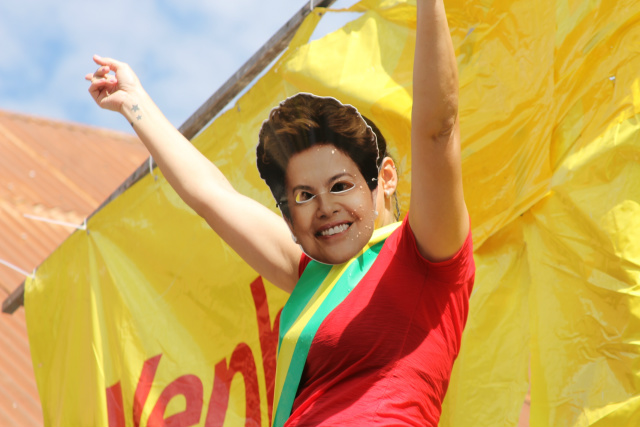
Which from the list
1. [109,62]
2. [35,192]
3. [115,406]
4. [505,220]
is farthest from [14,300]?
[35,192]

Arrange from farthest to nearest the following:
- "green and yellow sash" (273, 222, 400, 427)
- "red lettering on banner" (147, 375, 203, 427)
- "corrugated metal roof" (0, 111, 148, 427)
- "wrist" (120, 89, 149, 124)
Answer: "corrugated metal roof" (0, 111, 148, 427) < "red lettering on banner" (147, 375, 203, 427) < "wrist" (120, 89, 149, 124) < "green and yellow sash" (273, 222, 400, 427)

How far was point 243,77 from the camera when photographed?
2.49 meters

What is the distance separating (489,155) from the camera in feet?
5.97

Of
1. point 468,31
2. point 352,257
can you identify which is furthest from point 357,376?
point 468,31

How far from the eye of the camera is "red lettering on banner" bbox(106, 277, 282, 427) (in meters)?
2.31

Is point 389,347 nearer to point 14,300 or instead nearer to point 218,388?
point 218,388

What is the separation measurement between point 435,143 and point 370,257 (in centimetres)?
25

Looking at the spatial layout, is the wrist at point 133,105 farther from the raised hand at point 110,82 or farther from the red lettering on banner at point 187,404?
the red lettering on banner at point 187,404

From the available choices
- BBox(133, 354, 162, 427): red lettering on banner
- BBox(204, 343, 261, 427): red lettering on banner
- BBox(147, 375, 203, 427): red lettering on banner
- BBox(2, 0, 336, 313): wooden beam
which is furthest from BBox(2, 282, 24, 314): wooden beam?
BBox(204, 343, 261, 427): red lettering on banner

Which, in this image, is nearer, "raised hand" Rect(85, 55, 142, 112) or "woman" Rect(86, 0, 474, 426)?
"woman" Rect(86, 0, 474, 426)

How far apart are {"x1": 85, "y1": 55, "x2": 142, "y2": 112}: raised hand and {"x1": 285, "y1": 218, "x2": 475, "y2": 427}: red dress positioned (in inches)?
28.5

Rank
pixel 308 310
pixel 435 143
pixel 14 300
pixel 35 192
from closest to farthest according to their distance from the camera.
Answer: pixel 435 143 < pixel 308 310 < pixel 14 300 < pixel 35 192

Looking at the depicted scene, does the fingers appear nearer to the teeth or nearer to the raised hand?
the raised hand

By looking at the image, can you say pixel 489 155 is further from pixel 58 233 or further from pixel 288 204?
pixel 58 233
